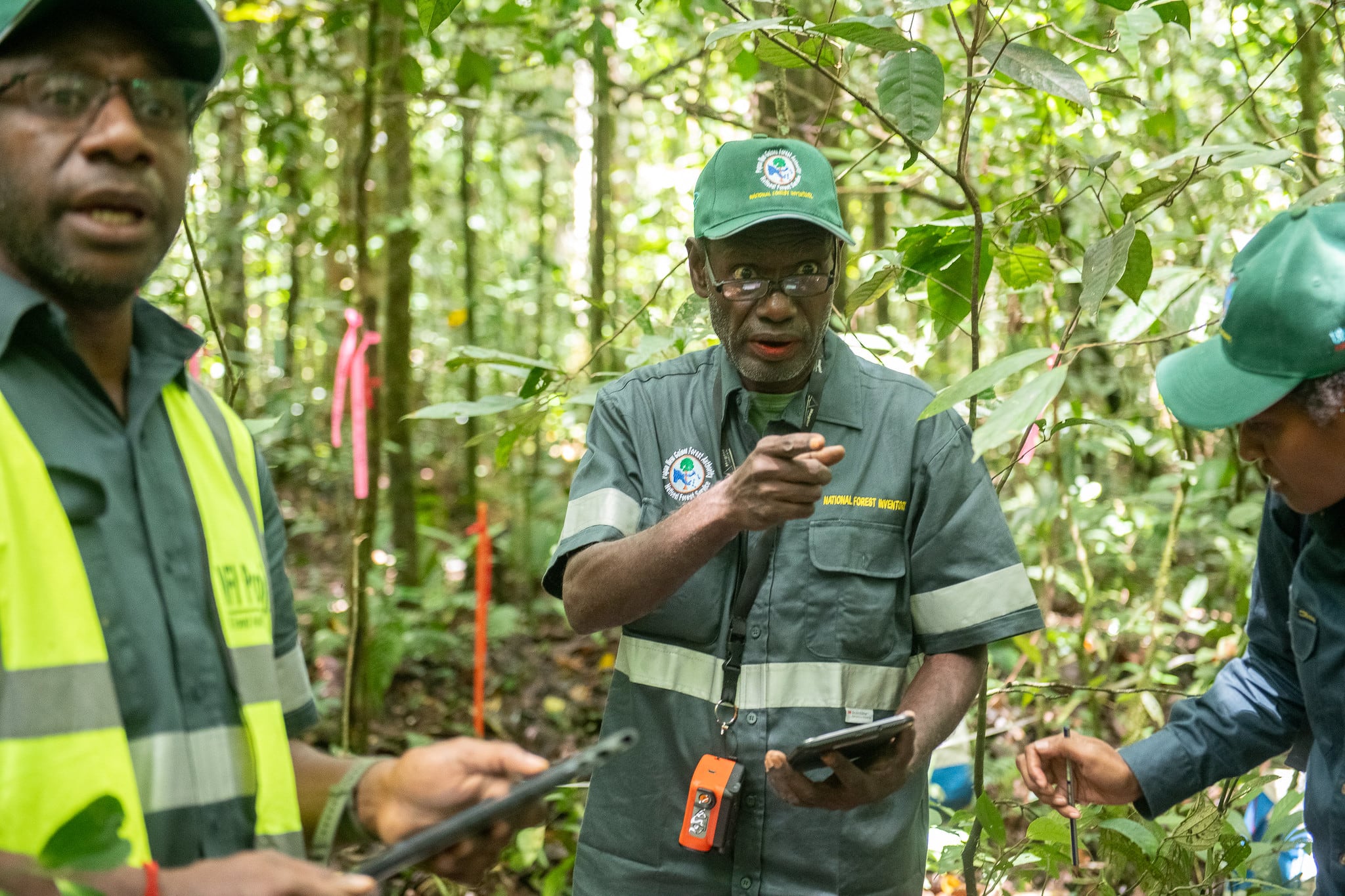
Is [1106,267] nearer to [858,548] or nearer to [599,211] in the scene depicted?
[858,548]

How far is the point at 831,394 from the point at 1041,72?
2.30 feet

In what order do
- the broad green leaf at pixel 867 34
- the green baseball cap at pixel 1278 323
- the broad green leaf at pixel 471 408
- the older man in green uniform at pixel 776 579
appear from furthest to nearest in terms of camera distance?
1. the broad green leaf at pixel 471 408
2. the older man in green uniform at pixel 776 579
3. the broad green leaf at pixel 867 34
4. the green baseball cap at pixel 1278 323

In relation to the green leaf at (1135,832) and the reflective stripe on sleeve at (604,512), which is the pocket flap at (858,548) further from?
the green leaf at (1135,832)

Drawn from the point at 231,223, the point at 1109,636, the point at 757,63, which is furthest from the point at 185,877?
the point at 231,223

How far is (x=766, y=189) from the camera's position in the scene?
2.12 m

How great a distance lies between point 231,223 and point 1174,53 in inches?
221

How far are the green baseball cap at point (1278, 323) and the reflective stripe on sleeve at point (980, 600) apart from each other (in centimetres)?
46

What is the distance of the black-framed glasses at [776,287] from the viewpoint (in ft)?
7.02

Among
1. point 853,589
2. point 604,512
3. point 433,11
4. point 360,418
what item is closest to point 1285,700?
point 853,589

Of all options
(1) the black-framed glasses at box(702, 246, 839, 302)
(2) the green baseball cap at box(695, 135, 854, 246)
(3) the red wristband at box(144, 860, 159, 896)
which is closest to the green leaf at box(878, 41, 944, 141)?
(2) the green baseball cap at box(695, 135, 854, 246)

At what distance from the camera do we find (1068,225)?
5.02m

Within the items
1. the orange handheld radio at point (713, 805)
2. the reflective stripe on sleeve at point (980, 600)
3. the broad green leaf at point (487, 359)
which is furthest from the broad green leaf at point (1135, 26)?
the orange handheld radio at point (713, 805)

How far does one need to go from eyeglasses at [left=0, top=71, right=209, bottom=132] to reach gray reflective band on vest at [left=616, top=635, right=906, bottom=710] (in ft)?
3.99

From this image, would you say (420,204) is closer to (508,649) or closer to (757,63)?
(508,649)
